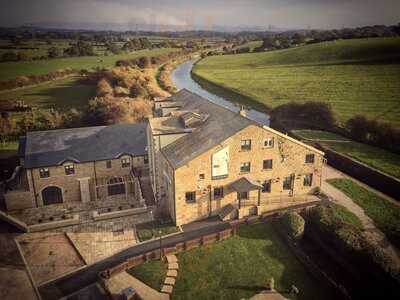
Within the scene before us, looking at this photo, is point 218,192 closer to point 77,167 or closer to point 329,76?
point 77,167

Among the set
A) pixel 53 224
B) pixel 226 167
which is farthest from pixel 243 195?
pixel 53 224

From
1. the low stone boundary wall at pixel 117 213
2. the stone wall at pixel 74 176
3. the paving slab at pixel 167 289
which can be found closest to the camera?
the paving slab at pixel 167 289

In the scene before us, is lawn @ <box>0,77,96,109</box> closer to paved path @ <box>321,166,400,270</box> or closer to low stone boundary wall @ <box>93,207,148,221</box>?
low stone boundary wall @ <box>93,207,148,221</box>

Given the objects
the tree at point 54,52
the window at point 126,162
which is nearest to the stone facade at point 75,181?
the window at point 126,162

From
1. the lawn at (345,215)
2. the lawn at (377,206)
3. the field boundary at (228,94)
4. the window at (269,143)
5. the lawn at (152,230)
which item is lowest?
the lawn at (152,230)

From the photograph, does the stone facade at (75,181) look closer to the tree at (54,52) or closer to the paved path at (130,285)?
the paved path at (130,285)

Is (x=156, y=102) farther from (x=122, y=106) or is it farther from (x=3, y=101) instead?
(x=3, y=101)
